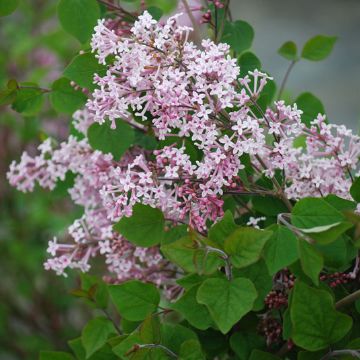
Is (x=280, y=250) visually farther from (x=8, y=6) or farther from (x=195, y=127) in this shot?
(x=8, y=6)

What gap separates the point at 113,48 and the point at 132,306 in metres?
0.24

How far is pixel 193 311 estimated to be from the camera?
0.61 metres

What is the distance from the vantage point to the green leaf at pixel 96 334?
71 cm

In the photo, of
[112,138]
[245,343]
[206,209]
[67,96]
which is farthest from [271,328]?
[67,96]

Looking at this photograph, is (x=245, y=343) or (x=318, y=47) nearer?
(x=245, y=343)

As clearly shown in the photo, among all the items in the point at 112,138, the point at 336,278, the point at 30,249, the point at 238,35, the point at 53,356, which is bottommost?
the point at 30,249

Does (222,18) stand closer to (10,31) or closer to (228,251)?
(228,251)

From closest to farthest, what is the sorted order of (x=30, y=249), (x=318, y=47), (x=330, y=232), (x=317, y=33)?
(x=330, y=232), (x=318, y=47), (x=30, y=249), (x=317, y=33)

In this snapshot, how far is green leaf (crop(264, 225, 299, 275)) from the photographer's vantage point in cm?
56

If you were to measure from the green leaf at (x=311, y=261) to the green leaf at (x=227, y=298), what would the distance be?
4cm

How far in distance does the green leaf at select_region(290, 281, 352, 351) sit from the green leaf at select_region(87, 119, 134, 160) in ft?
0.84

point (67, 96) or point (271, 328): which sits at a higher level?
point (67, 96)

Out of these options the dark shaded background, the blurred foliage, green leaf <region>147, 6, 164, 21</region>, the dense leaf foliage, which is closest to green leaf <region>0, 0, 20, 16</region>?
the dense leaf foliage

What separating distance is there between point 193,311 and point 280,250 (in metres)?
0.10
